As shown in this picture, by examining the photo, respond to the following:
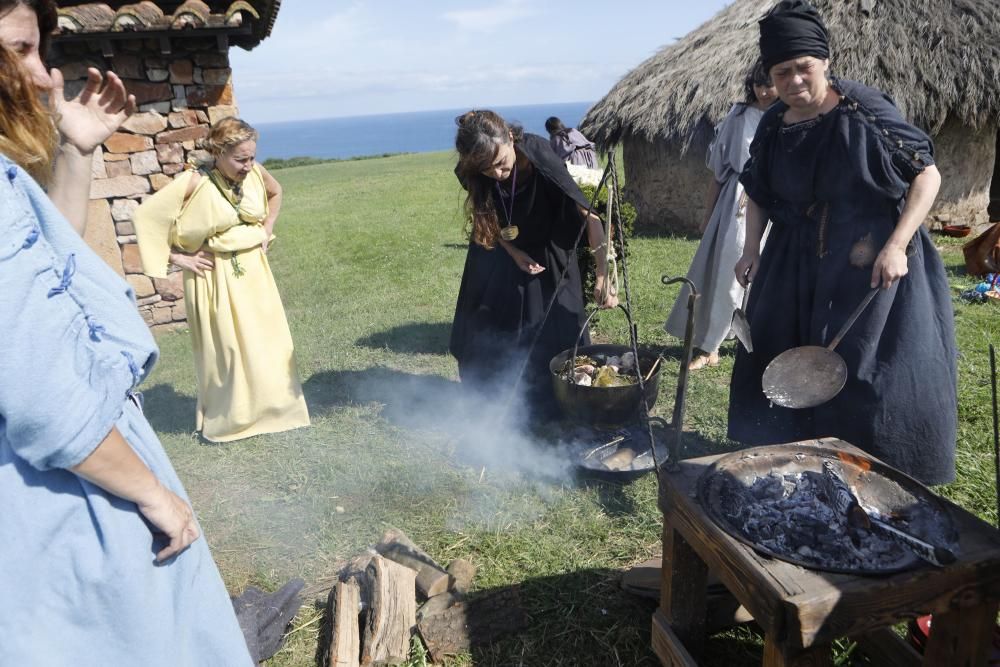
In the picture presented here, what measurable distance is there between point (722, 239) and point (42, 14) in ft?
14.2

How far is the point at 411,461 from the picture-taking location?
4.11 meters

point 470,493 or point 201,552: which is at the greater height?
point 201,552

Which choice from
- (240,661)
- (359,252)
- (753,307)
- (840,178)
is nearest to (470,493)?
(753,307)

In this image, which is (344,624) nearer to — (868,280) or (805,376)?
(805,376)

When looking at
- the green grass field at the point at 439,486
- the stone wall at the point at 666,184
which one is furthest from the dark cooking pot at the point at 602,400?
the stone wall at the point at 666,184

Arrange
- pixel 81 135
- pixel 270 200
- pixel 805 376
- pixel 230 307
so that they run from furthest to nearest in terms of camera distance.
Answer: pixel 270 200 → pixel 230 307 → pixel 805 376 → pixel 81 135

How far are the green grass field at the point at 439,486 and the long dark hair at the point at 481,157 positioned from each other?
0.35 metres

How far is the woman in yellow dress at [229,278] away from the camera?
13.2 ft

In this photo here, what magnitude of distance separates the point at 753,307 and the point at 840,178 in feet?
2.48

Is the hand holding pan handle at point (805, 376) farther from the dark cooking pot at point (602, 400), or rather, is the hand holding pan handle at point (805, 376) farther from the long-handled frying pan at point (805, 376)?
the dark cooking pot at point (602, 400)

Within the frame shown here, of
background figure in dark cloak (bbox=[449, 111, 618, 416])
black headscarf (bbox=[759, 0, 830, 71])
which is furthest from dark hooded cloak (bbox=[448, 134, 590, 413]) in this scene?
black headscarf (bbox=[759, 0, 830, 71])

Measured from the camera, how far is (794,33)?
8.39ft

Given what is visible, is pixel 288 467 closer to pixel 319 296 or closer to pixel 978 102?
pixel 319 296

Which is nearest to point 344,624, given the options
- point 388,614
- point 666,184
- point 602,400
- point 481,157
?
point 388,614
